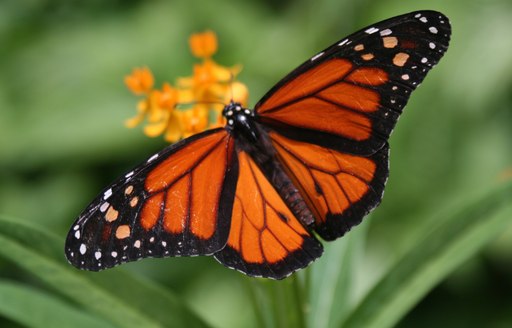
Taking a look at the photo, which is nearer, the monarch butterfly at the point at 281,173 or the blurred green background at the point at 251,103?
the monarch butterfly at the point at 281,173

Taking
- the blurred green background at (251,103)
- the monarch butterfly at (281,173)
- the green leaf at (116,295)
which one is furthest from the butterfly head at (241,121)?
the blurred green background at (251,103)

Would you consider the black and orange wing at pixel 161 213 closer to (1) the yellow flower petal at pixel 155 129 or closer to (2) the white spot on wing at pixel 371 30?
(1) the yellow flower petal at pixel 155 129

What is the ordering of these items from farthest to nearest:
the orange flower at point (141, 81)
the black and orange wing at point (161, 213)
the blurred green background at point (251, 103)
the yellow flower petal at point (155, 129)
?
1. the blurred green background at point (251, 103)
2. the orange flower at point (141, 81)
3. the yellow flower petal at point (155, 129)
4. the black and orange wing at point (161, 213)

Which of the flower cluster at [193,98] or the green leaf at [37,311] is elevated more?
the flower cluster at [193,98]

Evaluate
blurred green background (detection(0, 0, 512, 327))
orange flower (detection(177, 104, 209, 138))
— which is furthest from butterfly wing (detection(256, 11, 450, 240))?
blurred green background (detection(0, 0, 512, 327))

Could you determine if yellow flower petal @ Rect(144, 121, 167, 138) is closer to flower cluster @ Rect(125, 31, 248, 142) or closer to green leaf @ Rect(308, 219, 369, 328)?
flower cluster @ Rect(125, 31, 248, 142)

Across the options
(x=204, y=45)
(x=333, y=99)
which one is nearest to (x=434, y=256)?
(x=333, y=99)

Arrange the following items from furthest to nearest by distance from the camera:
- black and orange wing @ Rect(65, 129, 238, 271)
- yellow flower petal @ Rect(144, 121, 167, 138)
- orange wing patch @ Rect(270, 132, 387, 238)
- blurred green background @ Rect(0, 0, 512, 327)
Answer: blurred green background @ Rect(0, 0, 512, 327) → yellow flower petal @ Rect(144, 121, 167, 138) → orange wing patch @ Rect(270, 132, 387, 238) → black and orange wing @ Rect(65, 129, 238, 271)
